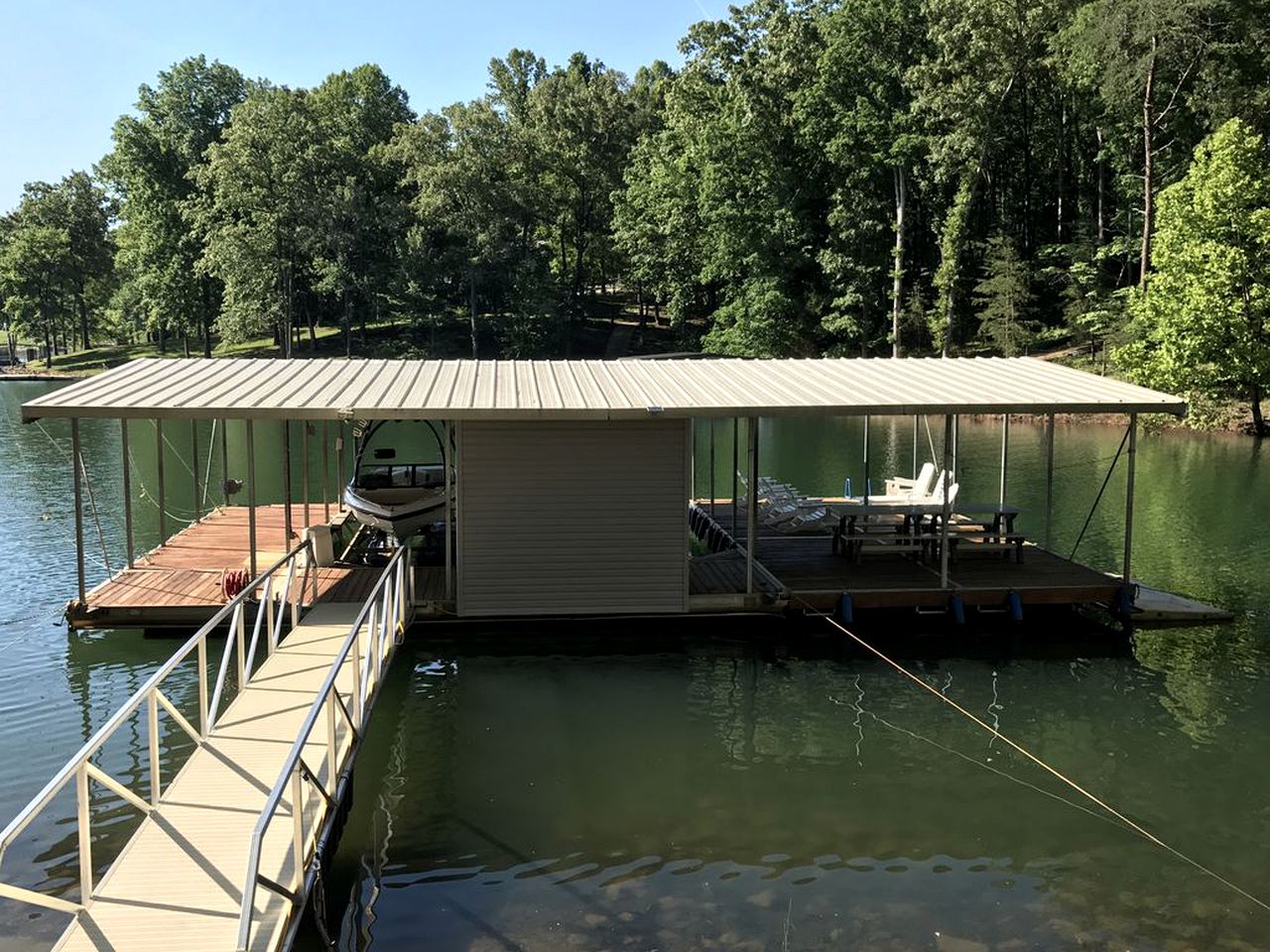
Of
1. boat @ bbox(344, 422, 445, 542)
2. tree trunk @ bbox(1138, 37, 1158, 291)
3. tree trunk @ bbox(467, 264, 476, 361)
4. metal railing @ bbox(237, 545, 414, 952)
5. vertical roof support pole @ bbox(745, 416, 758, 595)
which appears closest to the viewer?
metal railing @ bbox(237, 545, 414, 952)

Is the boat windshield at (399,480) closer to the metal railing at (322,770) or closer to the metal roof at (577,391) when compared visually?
the metal roof at (577,391)

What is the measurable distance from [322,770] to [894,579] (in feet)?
26.4

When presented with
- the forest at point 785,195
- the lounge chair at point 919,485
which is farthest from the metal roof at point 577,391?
the forest at point 785,195

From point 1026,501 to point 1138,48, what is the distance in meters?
19.9

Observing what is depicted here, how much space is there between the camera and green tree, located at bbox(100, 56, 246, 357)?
2215 inches

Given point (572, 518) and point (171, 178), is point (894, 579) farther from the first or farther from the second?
point (171, 178)

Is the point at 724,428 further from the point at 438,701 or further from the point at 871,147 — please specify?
the point at 438,701

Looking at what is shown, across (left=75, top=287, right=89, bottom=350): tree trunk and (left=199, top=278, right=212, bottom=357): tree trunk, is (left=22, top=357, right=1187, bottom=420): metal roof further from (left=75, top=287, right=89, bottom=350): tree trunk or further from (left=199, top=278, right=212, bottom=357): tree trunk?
(left=75, top=287, right=89, bottom=350): tree trunk

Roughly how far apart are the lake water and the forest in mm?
21837

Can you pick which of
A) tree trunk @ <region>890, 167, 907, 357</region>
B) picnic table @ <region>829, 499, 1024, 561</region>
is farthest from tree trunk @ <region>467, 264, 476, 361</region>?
picnic table @ <region>829, 499, 1024, 561</region>

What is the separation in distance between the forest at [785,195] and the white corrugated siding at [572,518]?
72.7 ft

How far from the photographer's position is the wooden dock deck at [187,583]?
10961 millimetres

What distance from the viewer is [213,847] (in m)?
5.86

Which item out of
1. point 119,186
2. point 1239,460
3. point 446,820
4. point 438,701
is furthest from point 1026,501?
point 119,186
